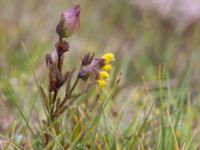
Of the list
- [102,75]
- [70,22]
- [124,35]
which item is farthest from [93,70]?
[124,35]

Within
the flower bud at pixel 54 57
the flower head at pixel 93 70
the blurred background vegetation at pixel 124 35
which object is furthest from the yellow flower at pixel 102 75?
the blurred background vegetation at pixel 124 35

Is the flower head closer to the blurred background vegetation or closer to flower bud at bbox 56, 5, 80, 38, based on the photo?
flower bud at bbox 56, 5, 80, 38

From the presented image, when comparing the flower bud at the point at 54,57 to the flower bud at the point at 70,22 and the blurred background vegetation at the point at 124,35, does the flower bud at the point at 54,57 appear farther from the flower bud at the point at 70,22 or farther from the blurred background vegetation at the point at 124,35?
the blurred background vegetation at the point at 124,35

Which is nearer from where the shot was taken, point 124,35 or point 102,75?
point 102,75

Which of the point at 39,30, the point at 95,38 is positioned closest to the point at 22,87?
the point at 39,30

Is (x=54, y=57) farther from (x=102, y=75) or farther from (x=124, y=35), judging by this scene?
(x=124, y=35)

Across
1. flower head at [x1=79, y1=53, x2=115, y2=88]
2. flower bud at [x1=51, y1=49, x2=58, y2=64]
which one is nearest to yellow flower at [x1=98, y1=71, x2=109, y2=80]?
flower head at [x1=79, y1=53, x2=115, y2=88]

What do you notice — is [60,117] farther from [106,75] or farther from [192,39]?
[192,39]

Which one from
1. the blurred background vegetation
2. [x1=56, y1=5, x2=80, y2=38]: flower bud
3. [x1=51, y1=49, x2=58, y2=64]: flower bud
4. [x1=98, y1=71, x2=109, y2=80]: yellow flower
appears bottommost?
the blurred background vegetation
